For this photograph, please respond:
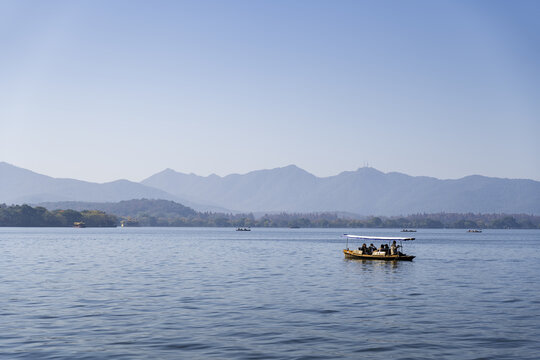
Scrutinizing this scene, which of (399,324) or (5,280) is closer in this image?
(399,324)

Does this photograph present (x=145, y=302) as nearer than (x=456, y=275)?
Yes

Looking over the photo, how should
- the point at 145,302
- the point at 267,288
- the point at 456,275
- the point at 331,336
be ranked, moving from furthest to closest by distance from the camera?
the point at 456,275 → the point at 267,288 → the point at 145,302 → the point at 331,336

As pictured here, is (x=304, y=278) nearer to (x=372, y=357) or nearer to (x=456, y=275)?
(x=456, y=275)

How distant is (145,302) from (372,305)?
16353mm

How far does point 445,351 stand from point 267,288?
2643 cm

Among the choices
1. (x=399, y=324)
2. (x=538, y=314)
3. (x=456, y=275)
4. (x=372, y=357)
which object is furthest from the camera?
(x=456, y=275)

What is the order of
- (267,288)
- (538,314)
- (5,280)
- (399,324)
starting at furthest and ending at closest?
(5,280)
(267,288)
(538,314)
(399,324)

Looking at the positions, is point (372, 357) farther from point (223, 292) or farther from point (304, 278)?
point (304, 278)

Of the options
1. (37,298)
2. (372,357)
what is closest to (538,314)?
(372,357)

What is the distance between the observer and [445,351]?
95.1 feet

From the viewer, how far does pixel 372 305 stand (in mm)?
44344

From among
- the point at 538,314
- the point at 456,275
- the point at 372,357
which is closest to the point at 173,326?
the point at 372,357

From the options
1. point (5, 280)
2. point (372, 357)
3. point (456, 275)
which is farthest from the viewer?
point (456, 275)

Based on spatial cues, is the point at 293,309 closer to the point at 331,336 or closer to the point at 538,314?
the point at 331,336
